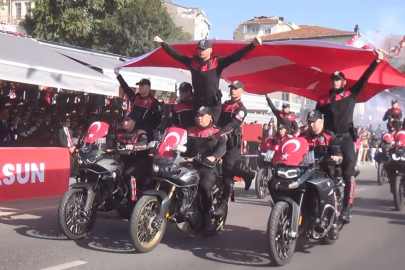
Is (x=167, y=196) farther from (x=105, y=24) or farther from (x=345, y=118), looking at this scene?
(x=105, y=24)

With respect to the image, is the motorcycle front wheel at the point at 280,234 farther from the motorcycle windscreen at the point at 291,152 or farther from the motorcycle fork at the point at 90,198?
the motorcycle fork at the point at 90,198

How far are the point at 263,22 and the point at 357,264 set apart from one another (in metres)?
72.9

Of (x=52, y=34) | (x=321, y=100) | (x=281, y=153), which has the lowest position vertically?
(x=281, y=153)

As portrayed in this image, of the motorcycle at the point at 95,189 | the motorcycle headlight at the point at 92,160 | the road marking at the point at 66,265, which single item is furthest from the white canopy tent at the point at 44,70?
→ the road marking at the point at 66,265

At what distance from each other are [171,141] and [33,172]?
4.62 meters

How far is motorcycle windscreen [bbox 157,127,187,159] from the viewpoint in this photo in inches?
281

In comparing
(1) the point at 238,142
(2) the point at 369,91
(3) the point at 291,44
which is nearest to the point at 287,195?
(1) the point at 238,142

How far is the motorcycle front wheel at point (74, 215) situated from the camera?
723 centimetres

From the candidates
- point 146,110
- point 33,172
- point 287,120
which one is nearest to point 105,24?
point 287,120

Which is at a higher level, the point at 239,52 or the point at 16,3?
the point at 16,3

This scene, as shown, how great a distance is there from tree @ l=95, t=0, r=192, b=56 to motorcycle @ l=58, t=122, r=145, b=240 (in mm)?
26553

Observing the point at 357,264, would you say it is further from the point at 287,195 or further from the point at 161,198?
the point at 161,198

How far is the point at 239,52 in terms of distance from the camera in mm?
7980

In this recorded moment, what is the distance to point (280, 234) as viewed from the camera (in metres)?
6.47
